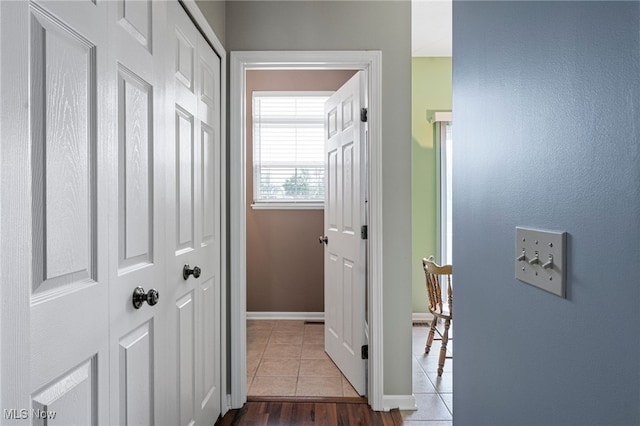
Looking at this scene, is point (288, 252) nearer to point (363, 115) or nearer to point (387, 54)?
point (363, 115)

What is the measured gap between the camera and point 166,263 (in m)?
1.44

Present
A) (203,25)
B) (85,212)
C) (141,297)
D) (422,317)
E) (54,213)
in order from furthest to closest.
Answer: (422,317), (203,25), (141,297), (85,212), (54,213)

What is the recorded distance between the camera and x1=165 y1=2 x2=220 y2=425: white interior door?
153cm

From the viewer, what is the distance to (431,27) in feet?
11.0

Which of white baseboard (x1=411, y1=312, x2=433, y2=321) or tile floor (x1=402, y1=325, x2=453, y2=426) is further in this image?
white baseboard (x1=411, y1=312, x2=433, y2=321)

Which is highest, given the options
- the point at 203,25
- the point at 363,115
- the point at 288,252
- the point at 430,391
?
the point at 203,25

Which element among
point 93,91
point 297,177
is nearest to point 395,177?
point 93,91

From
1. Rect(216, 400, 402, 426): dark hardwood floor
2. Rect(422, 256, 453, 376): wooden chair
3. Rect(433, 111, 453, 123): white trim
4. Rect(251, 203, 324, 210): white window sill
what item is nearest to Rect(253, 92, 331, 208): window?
Rect(251, 203, 324, 210): white window sill

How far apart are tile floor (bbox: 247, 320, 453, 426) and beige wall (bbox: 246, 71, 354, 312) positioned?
368mm

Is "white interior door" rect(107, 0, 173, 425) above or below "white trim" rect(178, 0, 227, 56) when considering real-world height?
below

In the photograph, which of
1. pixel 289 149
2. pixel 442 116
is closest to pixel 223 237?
pixel 289 149

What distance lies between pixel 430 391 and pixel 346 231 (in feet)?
3.95

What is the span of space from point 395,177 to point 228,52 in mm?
1237

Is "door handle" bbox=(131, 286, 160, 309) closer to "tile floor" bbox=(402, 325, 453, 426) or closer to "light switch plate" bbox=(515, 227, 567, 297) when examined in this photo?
"light switch plate" bbox=(515, 227, 567, 297)
